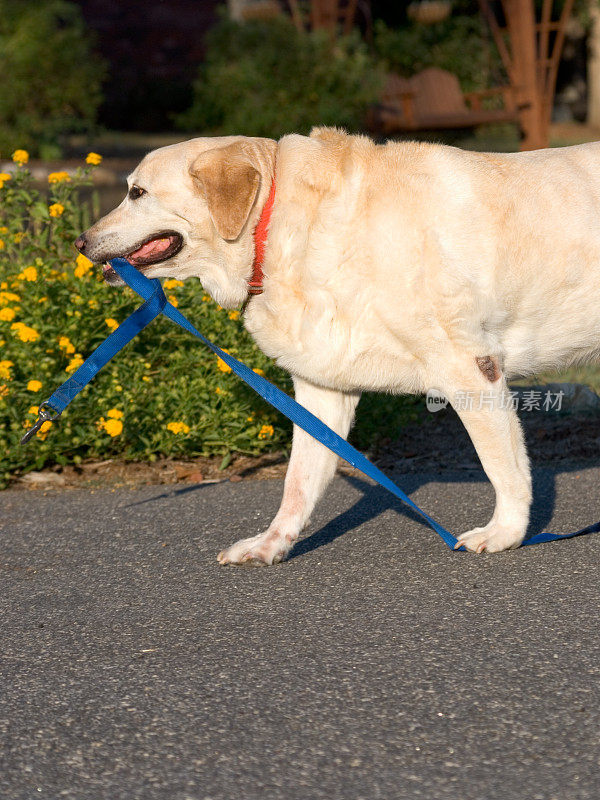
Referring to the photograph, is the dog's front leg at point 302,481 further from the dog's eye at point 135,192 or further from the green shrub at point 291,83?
the green shrub at point 291,83

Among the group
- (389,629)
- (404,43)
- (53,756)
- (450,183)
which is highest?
(450,183)

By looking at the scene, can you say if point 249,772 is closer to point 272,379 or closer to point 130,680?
point 130,680

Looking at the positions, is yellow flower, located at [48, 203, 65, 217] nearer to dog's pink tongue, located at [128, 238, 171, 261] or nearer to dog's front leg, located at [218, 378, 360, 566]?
dog's pink tongue, located at [128, 238, 171, 261]

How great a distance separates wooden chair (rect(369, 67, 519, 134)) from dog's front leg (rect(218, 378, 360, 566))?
9.62 metres

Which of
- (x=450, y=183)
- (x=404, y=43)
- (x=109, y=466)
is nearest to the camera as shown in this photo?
(x=450, y=183)

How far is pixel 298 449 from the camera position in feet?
13.6

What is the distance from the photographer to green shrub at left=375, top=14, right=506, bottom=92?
2017cm

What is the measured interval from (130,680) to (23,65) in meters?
15.9

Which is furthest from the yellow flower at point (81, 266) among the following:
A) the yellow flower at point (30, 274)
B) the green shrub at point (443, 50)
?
the green shrub at point (443, 50)

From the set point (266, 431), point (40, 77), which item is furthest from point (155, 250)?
point (40, 77)

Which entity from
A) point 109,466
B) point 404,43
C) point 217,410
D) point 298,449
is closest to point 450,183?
point 298,449

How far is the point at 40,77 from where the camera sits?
57.9 ft

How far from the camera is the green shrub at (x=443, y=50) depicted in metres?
20.2

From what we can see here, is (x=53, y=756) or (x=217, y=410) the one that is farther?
(x=217, y=410)
